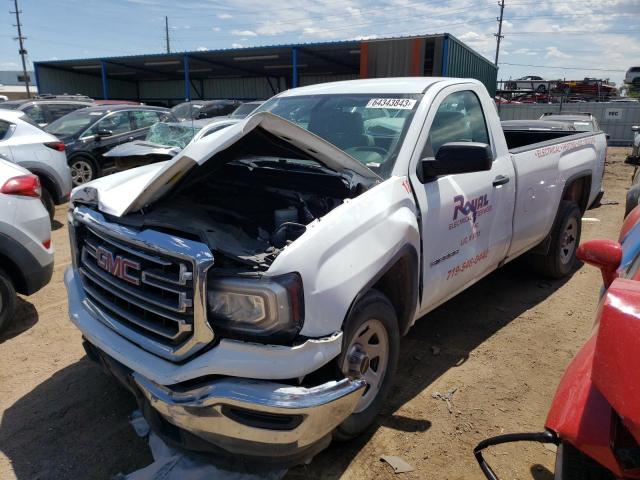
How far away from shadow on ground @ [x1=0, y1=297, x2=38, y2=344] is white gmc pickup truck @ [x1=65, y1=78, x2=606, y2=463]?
66.0 inches

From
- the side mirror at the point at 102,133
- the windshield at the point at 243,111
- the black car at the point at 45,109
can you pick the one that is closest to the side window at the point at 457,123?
the windshield at the point at 243,111

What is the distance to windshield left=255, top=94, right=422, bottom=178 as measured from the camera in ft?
10.4

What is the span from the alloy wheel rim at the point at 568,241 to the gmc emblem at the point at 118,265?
450cm

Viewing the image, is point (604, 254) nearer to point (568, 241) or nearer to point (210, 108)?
point (568, 241)

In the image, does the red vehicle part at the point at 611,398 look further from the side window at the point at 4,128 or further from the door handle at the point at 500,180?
the side window at the point at 4,128

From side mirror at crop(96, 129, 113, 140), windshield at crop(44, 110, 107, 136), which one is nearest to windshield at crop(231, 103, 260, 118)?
side mirror at crop(96, 129, 113, 140)

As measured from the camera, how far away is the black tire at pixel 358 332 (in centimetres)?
244

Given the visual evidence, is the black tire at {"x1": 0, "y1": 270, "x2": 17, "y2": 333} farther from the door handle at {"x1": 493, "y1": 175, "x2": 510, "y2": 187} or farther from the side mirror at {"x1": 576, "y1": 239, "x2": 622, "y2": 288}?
the side mirror at {"x1": 576, "y1": 239, "x2": 622, "y2": 288}

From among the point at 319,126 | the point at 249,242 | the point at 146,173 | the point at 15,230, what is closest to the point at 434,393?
the point at 249,242

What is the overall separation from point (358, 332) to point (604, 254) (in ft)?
4.22

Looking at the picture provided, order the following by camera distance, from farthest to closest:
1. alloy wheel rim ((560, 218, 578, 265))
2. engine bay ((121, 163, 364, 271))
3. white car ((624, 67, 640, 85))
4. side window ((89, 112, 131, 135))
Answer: white car ((624, 67, 640, 85))
side window ((89, 112, 131, 135))
alloy wheel rim ((560, 218, 578, 265))
engine bay ((121, 163, 364, 271))

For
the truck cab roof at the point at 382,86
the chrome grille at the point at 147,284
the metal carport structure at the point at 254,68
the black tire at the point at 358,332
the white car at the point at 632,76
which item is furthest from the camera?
the white car at the point at 632,76

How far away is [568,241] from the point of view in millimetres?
5562

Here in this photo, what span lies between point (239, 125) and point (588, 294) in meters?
4.35
